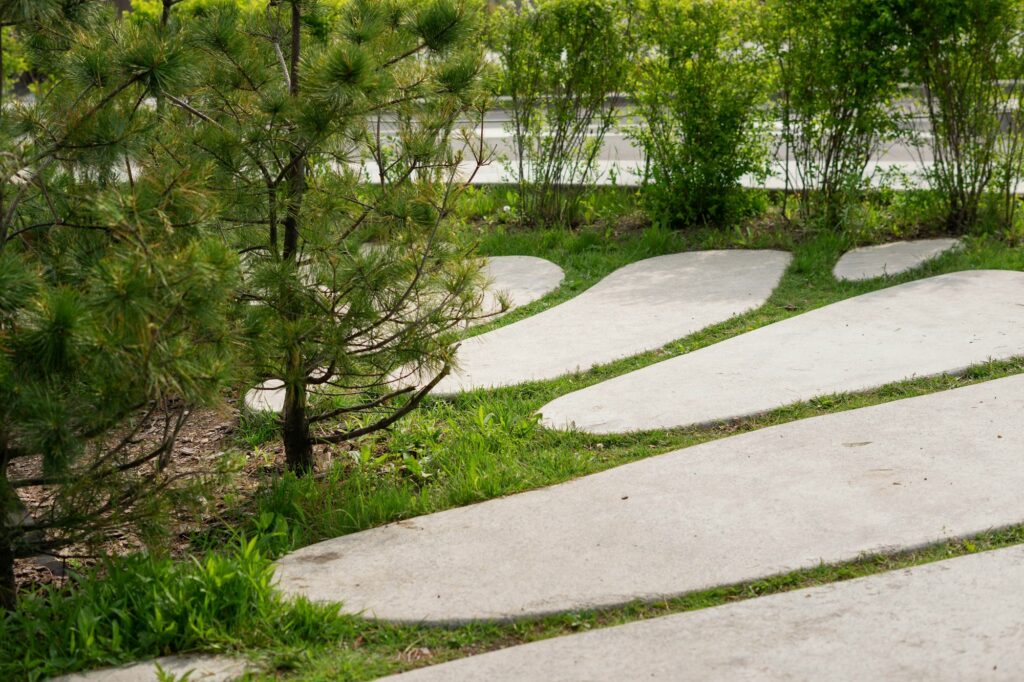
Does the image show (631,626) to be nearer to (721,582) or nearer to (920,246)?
(721,582)

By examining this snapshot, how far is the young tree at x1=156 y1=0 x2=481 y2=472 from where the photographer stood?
11.1 ft

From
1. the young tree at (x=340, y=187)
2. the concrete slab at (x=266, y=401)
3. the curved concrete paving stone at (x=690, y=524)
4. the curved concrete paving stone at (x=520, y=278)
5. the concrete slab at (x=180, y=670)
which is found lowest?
the concrete slab at (x=180, y=670)

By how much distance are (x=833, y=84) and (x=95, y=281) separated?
4.81 m

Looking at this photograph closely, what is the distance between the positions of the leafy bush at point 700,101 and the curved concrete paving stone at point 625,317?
55cm

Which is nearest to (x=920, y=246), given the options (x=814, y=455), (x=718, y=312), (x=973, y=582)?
(x=718, y=312)

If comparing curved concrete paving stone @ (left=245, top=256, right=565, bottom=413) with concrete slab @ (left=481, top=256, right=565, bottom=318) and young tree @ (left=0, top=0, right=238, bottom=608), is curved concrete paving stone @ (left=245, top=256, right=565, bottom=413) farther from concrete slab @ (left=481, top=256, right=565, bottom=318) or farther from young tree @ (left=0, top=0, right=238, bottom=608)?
young tree @ (left=0, top=0, right=238, bottom=608)

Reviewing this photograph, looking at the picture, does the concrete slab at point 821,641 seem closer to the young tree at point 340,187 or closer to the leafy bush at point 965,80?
the young tree at point 340,187

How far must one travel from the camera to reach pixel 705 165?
6520mm

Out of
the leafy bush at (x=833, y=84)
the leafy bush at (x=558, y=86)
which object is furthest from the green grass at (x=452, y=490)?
the leafy bush at (x=558, y=86)

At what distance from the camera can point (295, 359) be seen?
3.46 m

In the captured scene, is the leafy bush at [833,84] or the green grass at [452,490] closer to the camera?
the green grass at [452,490]

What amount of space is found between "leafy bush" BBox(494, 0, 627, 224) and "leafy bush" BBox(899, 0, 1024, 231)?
1680 mm

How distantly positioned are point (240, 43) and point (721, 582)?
7.17 feet

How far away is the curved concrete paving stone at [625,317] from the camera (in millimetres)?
4738
